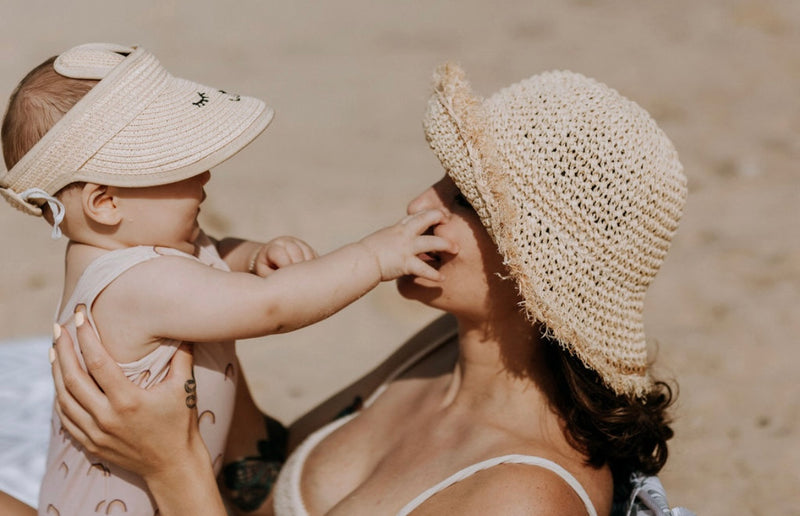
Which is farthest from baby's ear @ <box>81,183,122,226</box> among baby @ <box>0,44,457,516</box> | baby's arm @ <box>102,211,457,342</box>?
baby's arm @ <box>102,211,457,342</box>

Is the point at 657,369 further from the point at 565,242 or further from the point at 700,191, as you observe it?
the point at 565,242

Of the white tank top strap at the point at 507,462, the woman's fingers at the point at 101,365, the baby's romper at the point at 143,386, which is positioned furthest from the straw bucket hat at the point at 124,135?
the white tank top strap at the point at 507,462

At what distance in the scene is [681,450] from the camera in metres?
4.45

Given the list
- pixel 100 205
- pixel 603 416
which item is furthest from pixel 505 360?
pixel 100 205

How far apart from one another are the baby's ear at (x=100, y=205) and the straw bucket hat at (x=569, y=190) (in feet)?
2.91

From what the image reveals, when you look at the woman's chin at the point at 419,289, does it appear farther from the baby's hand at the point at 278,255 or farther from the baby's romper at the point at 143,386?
the baby's romper at the point at 143,386

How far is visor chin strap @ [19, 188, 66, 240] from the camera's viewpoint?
2.37m

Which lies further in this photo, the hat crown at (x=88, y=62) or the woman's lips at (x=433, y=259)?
the woman's lips at (x=433, y=259)

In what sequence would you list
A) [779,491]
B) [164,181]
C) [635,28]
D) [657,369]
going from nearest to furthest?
[164,181] → [779,491] → [657,369] → [635,28]

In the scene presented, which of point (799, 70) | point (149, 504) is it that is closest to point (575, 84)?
point (149, 504)

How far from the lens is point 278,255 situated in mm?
2787

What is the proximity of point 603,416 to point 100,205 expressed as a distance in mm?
1506

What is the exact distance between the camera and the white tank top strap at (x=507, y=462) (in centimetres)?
253

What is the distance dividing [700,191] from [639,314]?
13.7 ft
